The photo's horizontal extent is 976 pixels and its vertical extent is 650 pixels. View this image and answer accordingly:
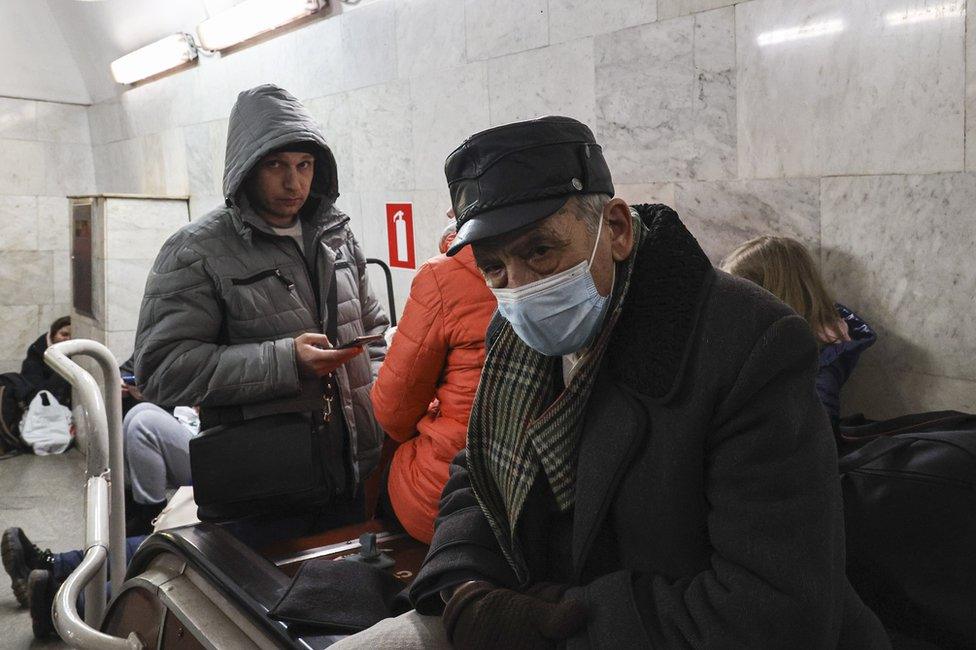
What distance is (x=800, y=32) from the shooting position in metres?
2.60

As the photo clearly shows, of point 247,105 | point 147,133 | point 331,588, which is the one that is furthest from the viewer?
point 147,133

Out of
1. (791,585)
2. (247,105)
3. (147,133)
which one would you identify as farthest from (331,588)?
(147,133)

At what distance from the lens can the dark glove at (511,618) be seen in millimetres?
1301

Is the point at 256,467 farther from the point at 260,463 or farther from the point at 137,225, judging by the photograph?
the point at 137,225

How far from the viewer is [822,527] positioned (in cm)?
118

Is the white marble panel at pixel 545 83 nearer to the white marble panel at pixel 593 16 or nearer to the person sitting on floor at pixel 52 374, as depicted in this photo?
the white marble panel at pixel 593 16

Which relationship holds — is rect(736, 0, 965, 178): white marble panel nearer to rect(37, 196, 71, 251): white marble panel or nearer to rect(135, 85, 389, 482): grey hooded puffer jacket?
rect(135, 85, 389, 482): grey hooded puffer jacket

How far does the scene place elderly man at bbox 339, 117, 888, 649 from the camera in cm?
120

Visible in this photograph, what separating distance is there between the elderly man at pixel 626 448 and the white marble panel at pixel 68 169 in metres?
8.78

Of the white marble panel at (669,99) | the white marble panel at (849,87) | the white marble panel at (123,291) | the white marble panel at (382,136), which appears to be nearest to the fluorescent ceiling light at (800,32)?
the white marble panel at (849,87)

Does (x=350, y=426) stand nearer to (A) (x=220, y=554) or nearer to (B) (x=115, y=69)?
(A) (x=220, y=554)

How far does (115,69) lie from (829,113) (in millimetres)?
6913

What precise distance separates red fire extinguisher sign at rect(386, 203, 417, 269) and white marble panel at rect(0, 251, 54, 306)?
18.5 feet

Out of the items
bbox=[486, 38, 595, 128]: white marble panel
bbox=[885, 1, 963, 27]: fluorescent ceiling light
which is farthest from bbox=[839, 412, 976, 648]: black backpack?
bbox=[486, 38, 595, 128]: white marble panel
